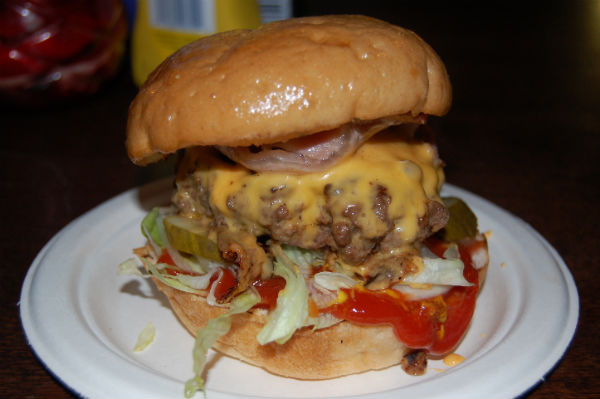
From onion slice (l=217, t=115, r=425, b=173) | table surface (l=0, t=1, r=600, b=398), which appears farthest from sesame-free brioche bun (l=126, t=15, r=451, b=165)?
table surface (l=0, t=1, r=600, b=398)

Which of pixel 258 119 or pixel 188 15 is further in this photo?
pixel 188 15

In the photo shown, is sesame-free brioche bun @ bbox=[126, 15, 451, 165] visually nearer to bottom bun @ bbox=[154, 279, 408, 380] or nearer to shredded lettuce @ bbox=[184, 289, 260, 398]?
shredded lettuce @ bbox=[184, 289, 260, 398]

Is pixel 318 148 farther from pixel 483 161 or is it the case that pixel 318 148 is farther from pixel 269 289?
pixel 483 161

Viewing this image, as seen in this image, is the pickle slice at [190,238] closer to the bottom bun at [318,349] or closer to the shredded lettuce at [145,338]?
the bottom bun at [318,349]

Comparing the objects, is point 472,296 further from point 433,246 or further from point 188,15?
point 188,15

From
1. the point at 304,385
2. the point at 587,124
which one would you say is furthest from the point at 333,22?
the point at 587,124
